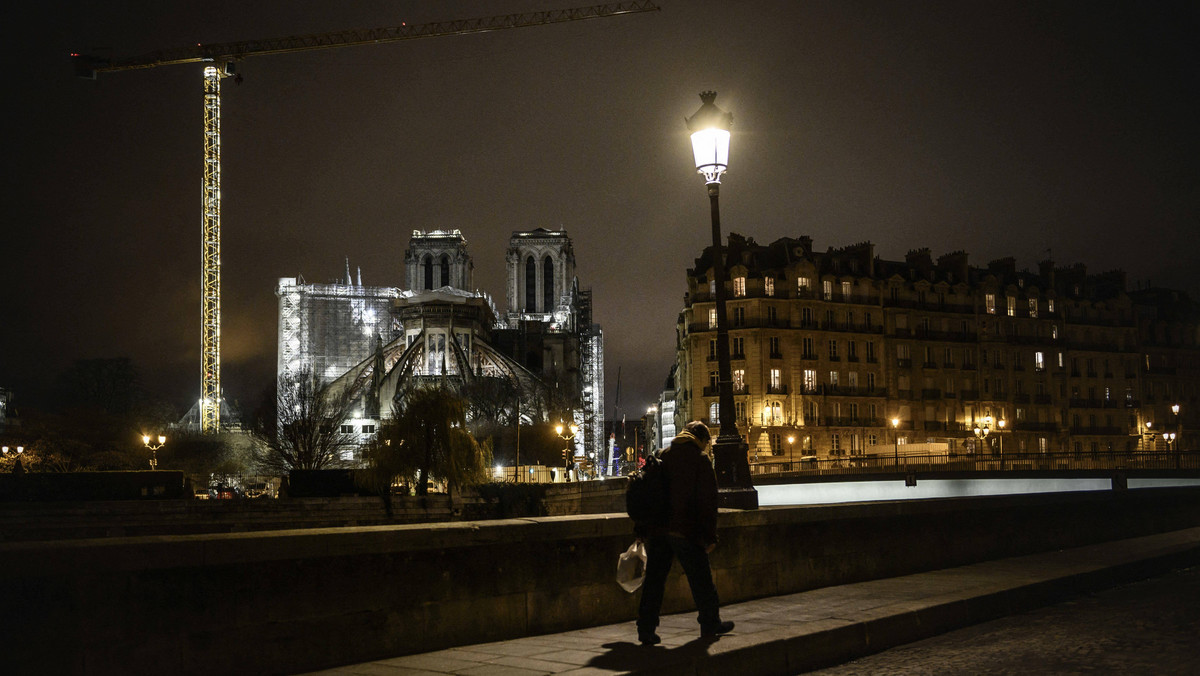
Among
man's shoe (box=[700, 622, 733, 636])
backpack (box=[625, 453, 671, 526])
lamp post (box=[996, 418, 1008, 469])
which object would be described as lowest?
man's shoe (box=[700, 622, 733, 636])

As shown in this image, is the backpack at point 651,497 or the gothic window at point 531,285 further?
the gothic window at point 531,285

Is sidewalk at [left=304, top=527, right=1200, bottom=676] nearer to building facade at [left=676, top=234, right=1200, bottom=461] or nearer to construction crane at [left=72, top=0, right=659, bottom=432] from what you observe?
building facade at [left=676, top=234, right=1200, bottom=461]

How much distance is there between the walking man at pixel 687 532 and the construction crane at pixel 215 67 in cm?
10193

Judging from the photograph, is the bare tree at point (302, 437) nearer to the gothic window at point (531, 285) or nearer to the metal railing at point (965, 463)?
the metal railing at point (965, 463)

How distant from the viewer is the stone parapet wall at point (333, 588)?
226 inches

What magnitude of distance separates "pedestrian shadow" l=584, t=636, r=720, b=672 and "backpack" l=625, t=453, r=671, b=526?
916 mm

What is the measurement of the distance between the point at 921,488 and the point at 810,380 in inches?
795

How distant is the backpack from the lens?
26.8 feet

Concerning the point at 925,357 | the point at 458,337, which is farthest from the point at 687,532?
the point at 458,337

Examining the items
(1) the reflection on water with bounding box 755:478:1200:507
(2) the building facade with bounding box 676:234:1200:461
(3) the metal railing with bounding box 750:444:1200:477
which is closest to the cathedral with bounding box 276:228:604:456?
(2) the building facade with bounding box 676:234:1200:461

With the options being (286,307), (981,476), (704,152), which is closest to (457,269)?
(286,307)

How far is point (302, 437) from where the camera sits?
2753 inches

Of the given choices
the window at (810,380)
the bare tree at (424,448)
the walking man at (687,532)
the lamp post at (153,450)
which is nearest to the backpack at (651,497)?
the walking man at (687,532)

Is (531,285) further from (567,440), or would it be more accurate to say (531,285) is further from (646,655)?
(646,655)
